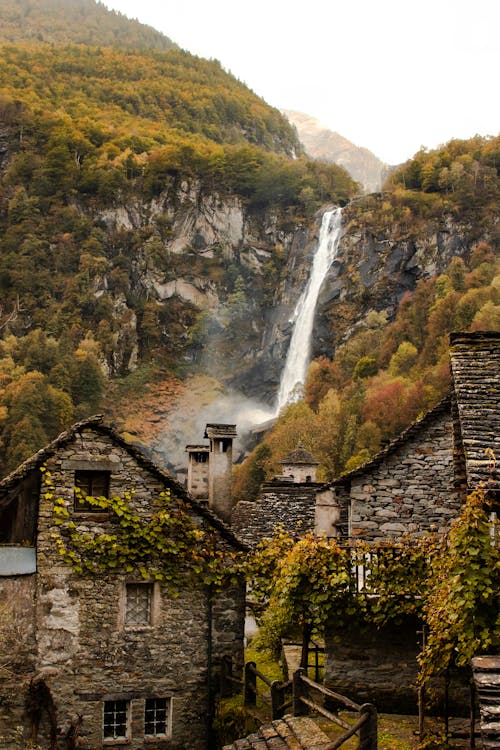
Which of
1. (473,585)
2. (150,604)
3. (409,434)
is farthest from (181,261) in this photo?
(473,585)

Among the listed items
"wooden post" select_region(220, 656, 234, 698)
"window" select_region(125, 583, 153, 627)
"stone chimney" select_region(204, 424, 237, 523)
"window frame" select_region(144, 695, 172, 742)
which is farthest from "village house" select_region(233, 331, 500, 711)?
"window frame" select_region(144, 695, 172, 742)

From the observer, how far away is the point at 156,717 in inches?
623

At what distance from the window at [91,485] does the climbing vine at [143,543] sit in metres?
0.10

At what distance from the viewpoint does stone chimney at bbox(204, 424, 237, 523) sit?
56.4 ft

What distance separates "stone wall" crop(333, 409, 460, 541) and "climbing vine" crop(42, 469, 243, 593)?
264 cm

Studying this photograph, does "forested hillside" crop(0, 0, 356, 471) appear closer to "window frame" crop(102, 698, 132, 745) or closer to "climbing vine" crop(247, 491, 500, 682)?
"window frame" crop(102, 698, 132, 745)

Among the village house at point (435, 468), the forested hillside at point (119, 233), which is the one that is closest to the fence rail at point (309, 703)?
the village house at point (435, 468)

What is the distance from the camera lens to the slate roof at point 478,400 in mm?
8797

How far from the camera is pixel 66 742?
15.2 m

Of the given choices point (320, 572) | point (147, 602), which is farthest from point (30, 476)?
point (320, 572)

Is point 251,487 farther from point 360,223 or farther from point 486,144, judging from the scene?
point 486,144

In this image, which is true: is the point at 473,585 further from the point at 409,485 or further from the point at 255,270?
the point at 255,270

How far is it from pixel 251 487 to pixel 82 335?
49213 millimetres

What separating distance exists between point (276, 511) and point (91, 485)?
11.3m
